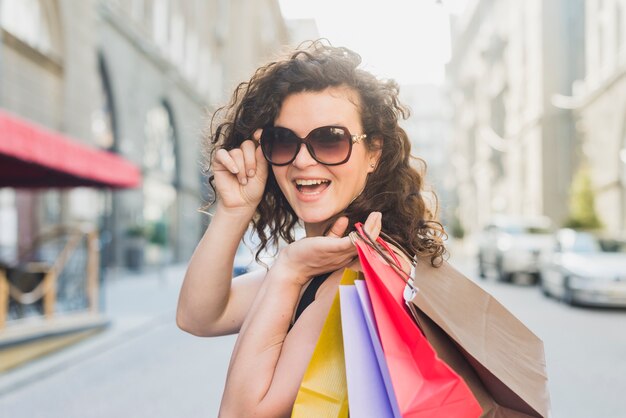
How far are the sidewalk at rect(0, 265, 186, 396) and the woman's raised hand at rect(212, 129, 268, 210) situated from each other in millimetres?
5958

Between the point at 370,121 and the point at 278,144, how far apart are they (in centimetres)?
24

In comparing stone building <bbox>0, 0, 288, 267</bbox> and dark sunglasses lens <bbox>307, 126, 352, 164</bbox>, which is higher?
stone building <bbox>0, 0, 288, 267</bbox>

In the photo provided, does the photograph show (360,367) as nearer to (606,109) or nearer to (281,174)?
(281,174)

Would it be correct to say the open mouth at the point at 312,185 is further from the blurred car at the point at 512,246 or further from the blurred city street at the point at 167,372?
the blurred car at the point at 512,246

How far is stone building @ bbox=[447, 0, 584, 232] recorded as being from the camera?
36.4 metres

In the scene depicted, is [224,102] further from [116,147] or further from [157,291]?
[116,147]

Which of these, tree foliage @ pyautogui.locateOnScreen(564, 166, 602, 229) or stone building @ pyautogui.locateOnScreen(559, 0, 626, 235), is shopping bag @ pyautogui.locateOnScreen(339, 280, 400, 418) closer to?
tree foliage @ pyautogui.locateOnScreen(564, 166, 602, 229)

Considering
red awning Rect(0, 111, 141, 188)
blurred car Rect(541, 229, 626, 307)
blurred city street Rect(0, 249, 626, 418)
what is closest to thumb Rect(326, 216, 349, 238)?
blurred city street Rect(0, 249, 626, 418)

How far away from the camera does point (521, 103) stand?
140 feet

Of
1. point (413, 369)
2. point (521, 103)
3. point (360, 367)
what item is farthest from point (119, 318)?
point (521, 103)

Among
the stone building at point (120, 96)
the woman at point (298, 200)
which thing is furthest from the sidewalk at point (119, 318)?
the woman at point (298, 200)

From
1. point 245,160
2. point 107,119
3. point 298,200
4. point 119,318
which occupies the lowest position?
point 119,318

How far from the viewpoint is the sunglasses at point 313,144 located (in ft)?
5.50

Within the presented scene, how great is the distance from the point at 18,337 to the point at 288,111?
24.7ft
